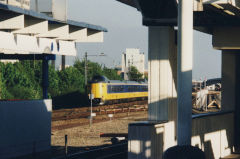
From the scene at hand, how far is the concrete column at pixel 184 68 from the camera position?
11.1 meters

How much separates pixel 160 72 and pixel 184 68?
258cm

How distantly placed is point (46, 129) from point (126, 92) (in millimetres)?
49915

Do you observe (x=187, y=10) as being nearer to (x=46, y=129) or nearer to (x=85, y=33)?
(x=46, y=129)

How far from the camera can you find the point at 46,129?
24500mm

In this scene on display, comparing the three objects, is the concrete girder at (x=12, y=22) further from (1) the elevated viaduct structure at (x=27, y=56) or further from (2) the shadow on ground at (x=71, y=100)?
(2) the shadow on ground at (x=71, y=100)

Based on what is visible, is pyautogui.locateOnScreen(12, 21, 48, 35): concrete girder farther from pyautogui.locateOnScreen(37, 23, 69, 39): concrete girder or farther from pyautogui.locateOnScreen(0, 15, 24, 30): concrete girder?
pyautogui.locateOnScreen(0, 15, 24, 30): concrete girder

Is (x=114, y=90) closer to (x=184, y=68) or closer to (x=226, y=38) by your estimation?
(x=226, y=38)

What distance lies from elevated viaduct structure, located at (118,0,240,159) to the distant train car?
4762cm

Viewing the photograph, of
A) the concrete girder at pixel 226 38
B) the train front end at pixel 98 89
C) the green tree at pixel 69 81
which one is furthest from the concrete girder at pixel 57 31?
the green tree at pixel 69 81

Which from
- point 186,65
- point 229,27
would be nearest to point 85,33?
point 229,27

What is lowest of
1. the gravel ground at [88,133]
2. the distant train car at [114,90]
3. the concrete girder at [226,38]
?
the gravel ground at [88,133]

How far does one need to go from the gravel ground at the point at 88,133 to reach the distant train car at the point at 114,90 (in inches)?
753

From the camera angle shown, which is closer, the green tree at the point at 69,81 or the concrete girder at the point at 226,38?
the concrete girder at the point at 226,38

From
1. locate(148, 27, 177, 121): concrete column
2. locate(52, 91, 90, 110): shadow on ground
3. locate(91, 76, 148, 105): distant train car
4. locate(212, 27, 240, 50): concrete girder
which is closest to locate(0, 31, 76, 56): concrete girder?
locate(212, 27, 240, 50): concrete girder
